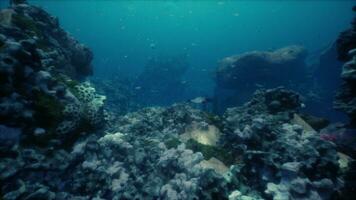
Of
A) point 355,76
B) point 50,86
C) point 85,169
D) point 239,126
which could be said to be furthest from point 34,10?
point 355,76

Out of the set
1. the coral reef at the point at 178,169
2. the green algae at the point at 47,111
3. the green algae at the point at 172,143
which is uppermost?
the green algae at the point at 47,111

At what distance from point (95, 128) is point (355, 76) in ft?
22.0

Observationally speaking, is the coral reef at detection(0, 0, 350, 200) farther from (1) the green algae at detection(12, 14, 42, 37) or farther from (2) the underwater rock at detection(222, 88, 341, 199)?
(1) the green algae at detection(12, 14, 42, 37)

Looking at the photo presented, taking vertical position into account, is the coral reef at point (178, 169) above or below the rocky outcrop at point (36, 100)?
below

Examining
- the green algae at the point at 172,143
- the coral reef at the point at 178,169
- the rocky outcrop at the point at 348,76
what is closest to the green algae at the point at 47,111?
the coral reef at the point at 178,169

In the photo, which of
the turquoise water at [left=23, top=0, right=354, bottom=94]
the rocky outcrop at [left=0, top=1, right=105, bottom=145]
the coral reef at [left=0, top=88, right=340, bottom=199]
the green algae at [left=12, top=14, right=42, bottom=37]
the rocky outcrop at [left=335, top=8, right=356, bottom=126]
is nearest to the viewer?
the coral reef at [left=0, top=88, right=340, bottom=199]

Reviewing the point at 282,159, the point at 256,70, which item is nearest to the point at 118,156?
the point at 282,159

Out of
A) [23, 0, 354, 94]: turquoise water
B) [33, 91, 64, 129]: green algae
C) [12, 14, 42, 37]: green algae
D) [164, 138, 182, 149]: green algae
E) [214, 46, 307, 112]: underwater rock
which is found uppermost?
[12, 14, 42, 37]: green algae

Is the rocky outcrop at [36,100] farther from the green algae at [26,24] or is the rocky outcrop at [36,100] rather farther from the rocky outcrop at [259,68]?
the rocky outcrop at [259,68]

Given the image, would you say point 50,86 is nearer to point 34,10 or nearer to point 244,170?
point 244,170

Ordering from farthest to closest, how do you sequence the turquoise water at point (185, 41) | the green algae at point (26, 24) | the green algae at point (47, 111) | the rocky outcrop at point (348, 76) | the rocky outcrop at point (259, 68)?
1. the turquoise water at point (185, 41)
2. the rocky outcrop at point (259, 68)
3. the green algae at point (26, 24)
4. the rocky outcrop at point (348, 76)
5. the green algae at point (47, 111)

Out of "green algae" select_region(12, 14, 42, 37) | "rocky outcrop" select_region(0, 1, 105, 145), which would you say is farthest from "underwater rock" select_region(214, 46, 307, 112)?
"rocky outcrop" select_region(0, 1, 105, 145)

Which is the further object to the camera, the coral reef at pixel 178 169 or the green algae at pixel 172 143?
the green algae at pixel 172 143

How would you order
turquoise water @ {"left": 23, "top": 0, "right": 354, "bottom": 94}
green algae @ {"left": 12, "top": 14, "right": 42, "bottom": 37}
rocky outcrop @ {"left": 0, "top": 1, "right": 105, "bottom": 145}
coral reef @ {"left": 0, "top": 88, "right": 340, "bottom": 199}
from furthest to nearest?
turquoise water @ {"left": 23, "top": 0, "right": 354, "bottom": 94}
green algae @ {"left": 12, "top": 14, "right": 42, "bottom": 37}
rocky outcrop @ {"left": 0, "top": 1, "right": 105, "bottom": 145}
coral reef @ {"left": 0, "top": 88, "right": 340, "bottom": 199}
